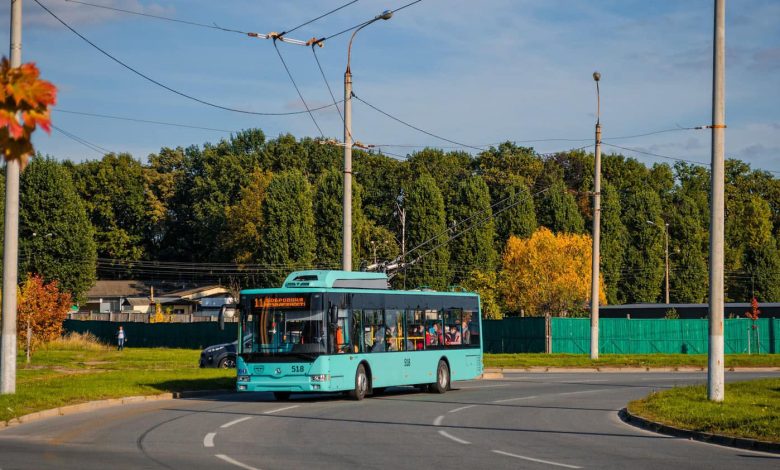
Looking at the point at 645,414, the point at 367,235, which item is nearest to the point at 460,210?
the point at 367,235

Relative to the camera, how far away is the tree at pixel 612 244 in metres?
94.4

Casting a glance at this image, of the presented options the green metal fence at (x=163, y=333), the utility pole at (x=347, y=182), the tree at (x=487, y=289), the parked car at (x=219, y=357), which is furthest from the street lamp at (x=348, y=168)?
the tree at (x=487, y=289)

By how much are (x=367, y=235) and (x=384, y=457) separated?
81007 mm

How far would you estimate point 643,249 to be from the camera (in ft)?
328

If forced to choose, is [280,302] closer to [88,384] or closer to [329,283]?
[329,283]

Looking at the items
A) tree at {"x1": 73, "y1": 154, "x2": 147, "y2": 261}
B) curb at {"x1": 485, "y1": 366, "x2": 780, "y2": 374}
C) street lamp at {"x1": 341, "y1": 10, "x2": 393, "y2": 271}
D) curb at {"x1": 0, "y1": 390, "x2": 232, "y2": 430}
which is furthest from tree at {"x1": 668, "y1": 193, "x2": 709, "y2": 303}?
curb at {"x1": 0, "y1": 390, "x2": 232, "y2": 430}

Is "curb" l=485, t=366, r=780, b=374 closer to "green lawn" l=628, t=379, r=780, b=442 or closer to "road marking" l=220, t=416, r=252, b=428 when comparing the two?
"green lawn" l=628, t=379, r=780, b=442

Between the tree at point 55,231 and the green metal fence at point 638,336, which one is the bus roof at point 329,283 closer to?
the green metal fence at point 638,336

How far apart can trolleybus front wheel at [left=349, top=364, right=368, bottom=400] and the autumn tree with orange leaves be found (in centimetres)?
2044

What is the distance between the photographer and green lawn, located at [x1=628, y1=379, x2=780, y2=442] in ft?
60.1

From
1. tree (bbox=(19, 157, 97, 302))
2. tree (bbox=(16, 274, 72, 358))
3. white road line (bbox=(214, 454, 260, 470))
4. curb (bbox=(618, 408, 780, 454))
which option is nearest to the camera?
white road line (bbox=(214, 454, 260, 470))

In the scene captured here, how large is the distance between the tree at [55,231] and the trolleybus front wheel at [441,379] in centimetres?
6014

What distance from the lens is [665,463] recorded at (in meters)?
15.0

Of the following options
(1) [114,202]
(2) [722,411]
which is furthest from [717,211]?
(1) [114,202]
